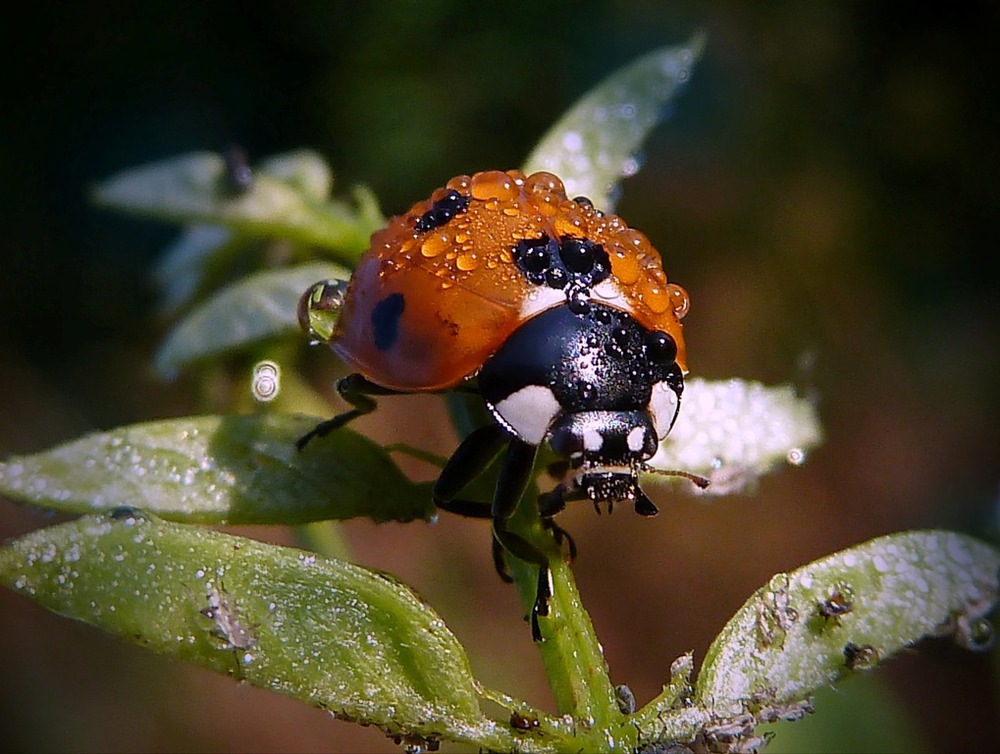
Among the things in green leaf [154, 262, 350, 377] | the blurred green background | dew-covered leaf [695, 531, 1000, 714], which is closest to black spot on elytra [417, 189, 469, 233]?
green leaf [154, 262, 350, 377]

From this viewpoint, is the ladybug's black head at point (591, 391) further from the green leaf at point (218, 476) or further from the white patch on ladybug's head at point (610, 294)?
the green leaf at point (218, 476)

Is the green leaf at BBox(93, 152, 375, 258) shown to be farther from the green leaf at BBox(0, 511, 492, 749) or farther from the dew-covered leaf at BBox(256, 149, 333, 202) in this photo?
the green leaf at BBox(0, 511, 492, 749)

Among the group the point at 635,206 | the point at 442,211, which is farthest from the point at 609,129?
the point at 635,206

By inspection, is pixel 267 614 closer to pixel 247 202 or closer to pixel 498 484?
pixel 498 484

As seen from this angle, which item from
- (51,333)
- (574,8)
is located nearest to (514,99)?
(574,8)

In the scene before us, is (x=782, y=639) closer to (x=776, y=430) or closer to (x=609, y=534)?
(x=776, y=430)

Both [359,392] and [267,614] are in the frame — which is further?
[359,392]

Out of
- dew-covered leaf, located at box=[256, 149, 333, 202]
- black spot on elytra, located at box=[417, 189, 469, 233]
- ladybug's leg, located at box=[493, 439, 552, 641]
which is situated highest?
dew-covered leaf, located at box=[256, 149, 333, 202]
